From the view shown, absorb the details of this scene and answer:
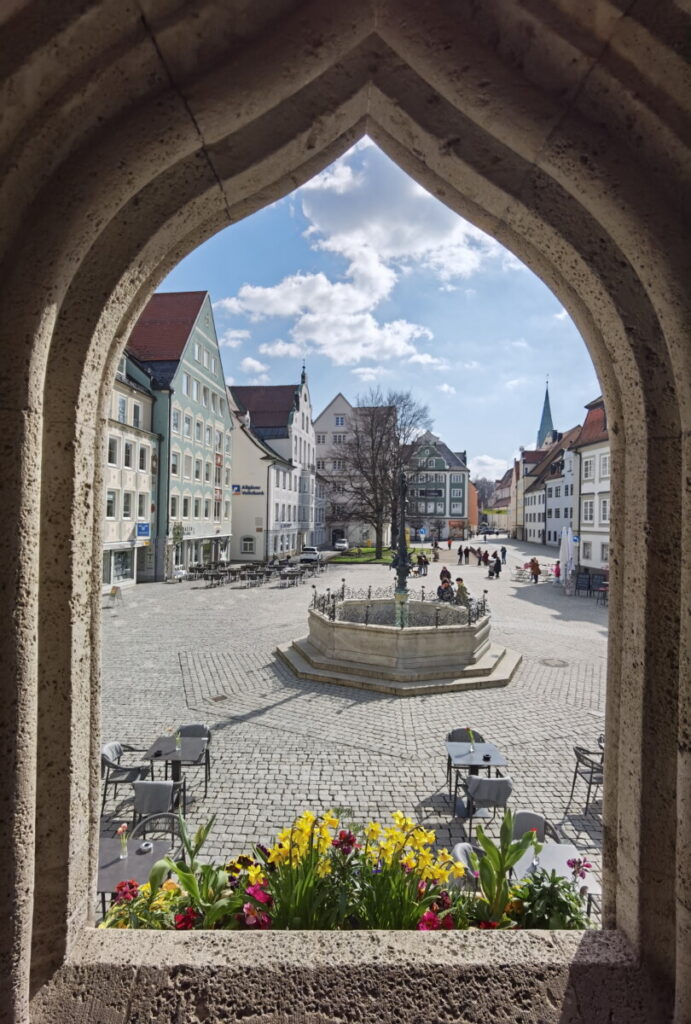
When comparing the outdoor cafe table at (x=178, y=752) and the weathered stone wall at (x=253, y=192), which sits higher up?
the weathered stone wall at (x=253, y=192)

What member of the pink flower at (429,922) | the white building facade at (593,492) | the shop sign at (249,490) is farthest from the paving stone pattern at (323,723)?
the shop sign at (249,490)

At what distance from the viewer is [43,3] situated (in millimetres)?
1475

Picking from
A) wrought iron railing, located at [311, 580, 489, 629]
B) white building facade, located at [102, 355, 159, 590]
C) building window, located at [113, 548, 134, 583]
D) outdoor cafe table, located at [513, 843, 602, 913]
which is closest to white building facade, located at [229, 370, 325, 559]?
white building facade, located at [102, 355, 159, 590]

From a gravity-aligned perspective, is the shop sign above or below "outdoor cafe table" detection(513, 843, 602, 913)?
above

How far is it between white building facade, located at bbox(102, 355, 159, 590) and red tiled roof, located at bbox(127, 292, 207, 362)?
2449 mm

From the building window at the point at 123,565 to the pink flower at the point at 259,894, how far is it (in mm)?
24060

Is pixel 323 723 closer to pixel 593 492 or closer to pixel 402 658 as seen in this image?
pixel 402 658

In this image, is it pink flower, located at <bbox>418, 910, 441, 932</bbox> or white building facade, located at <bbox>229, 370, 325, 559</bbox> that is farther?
white building facade, located at <bbox>229, 370, 325, 559</bbox>

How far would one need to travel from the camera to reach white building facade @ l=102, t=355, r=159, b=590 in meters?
23.5

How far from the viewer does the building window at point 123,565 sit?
24.2 meters

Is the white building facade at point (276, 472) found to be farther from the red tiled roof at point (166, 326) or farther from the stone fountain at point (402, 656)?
the stone fountain at point (402, 656)

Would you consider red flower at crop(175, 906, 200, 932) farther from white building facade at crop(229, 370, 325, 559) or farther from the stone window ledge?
white building facade at crop(229, 370, 325, 559)

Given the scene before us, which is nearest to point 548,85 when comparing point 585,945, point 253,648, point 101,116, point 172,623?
point 101,116

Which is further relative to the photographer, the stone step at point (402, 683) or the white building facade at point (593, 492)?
the white building facade at point (593, 492)
